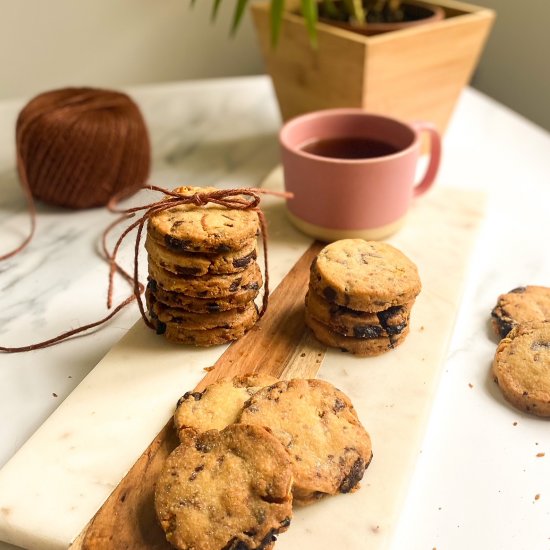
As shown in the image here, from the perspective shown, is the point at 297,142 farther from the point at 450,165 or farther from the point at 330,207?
the point at 450,165

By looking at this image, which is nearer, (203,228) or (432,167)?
(203,228)

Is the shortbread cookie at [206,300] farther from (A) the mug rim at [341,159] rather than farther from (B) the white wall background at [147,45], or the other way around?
(B) the white wall background at [147,45]

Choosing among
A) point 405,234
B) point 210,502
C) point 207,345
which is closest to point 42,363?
point 207,345

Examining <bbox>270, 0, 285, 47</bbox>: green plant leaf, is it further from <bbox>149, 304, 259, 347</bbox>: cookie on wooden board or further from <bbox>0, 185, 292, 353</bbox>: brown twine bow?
<bbox>149, 304, 259, 347</bbox>: cookie on wooden board

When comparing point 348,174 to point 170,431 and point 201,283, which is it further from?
point 170,431

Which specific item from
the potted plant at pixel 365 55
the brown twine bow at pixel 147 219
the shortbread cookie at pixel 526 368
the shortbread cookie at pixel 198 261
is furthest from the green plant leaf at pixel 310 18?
the shortbread cookie at pixel 526 368

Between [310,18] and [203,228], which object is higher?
[310,18]

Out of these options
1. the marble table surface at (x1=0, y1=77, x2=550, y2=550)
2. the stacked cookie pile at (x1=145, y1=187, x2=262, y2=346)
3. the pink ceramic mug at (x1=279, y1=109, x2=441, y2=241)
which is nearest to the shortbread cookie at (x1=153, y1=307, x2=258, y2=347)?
the stacked cookie pile at (x1=145, y1=187, x2=262, y2=346)

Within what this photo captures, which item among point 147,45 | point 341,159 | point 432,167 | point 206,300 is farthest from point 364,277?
point 147,45
